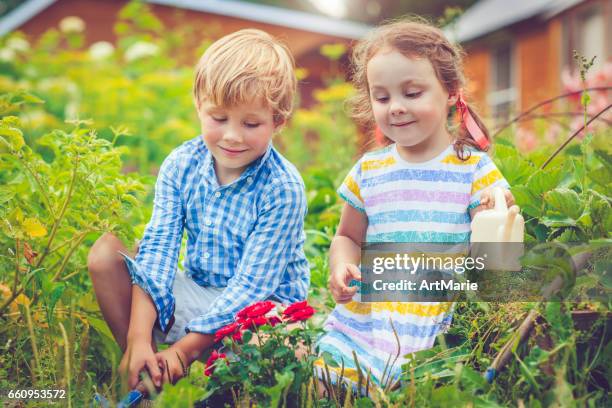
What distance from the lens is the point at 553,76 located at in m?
9.85

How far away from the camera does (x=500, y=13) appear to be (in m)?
11.3

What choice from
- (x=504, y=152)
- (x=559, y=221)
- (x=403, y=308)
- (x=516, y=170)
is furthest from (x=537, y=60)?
(x=403, y=308)

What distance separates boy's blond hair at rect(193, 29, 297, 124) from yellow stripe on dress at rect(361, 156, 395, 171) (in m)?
0.29

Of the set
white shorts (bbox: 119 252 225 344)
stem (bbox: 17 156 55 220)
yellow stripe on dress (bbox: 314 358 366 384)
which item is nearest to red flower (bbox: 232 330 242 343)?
yellow stripe on dress (bbox: 314 358 366 384)

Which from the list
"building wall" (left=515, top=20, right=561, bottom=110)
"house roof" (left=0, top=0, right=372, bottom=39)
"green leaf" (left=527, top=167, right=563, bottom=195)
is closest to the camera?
"green leaf" (left=527, top=167, right=563, bottom=195)

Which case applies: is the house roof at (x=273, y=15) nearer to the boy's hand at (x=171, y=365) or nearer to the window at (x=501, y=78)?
the window at (x=501, y=78)

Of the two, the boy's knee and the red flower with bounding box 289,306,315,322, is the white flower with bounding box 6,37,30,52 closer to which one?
the boy's knee

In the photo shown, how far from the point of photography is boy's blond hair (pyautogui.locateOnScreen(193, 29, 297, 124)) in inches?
78.2

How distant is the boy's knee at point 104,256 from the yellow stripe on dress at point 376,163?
2.57 ft

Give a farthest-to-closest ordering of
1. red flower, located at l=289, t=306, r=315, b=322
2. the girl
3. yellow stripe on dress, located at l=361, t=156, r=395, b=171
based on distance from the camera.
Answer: yellow stripe on dress, located at l=361, t=156, r=395, b=171 → the girl → red flower, located at l=289, t=306, r=315, b=322

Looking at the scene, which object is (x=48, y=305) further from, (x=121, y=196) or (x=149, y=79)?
(x=149, y=79)

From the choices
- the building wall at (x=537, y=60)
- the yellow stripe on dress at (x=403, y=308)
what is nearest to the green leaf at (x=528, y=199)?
the yellow stripe on dress at (x=403, y=308)

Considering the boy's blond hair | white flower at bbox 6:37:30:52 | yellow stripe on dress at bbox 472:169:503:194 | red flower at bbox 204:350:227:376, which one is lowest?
red flower at bbox 204:350:227:376

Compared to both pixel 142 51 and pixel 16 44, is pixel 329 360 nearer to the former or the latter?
pixel 142 51
